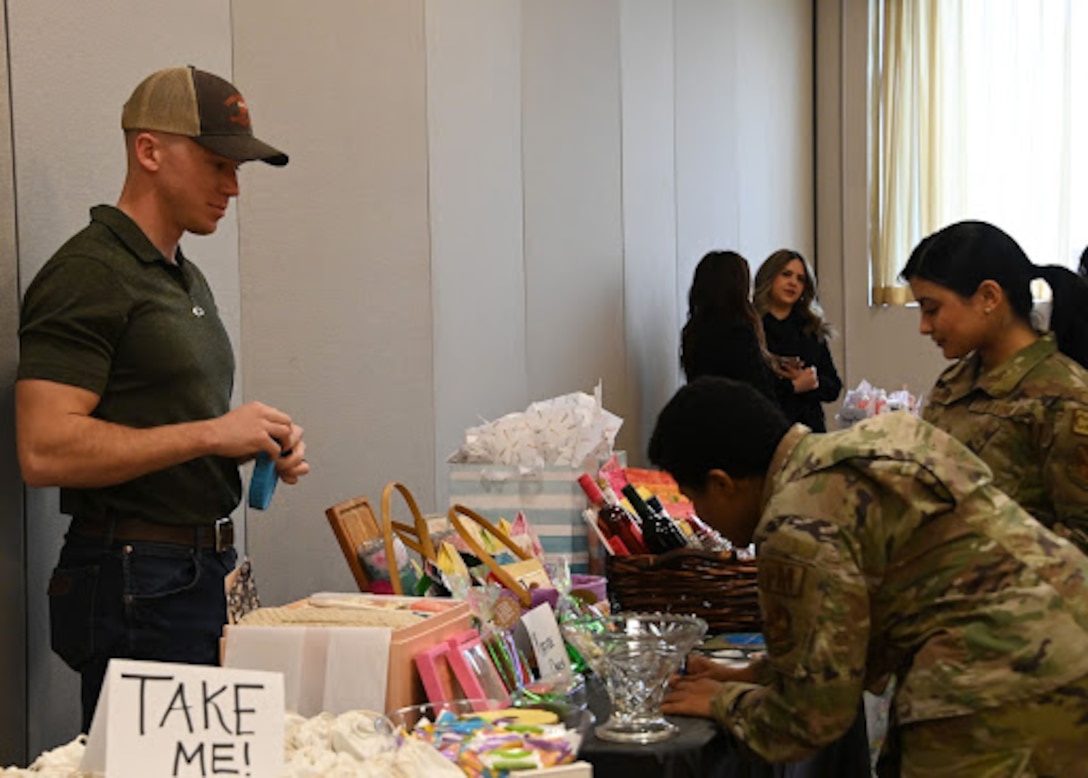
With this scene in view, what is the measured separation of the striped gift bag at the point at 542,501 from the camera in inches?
117

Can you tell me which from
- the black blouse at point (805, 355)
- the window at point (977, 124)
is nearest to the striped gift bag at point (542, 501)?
the black blouse at point (805, 355)

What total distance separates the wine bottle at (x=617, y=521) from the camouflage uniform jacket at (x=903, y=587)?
2.93 ft

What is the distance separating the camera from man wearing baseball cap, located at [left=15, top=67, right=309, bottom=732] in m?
2.14

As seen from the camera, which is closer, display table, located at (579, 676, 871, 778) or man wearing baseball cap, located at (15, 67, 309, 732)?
display table, located at (579, 676, 871, 778)

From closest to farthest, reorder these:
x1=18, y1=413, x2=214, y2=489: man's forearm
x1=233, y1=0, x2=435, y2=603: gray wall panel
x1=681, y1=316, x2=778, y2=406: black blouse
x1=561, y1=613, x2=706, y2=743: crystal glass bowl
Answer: x1=561, y1=613, x2=706, y2=743: crystal glass bowl
x1=18, y1=413, x2=214, y2=489: man's forearm
x1=233, y1=0, x2=435, y2=603: gray wall panel
x1=681, y1=316, x2=778, y2=406: black blouse

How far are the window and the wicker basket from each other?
5.99 m

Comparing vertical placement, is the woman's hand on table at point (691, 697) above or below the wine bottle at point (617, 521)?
below

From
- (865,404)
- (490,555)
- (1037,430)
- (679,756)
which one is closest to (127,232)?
(490,555)

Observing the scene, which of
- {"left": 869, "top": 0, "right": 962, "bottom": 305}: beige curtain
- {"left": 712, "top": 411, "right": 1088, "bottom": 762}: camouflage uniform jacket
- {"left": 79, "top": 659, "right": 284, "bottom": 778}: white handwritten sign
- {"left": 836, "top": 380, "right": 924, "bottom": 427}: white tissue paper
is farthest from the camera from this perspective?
{"left": 869, "top": 0, "right": 962, "bottom": 305}: beige curtain

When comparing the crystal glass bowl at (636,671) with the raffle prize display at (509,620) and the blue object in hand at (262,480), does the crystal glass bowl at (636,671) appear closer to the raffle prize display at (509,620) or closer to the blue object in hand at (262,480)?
the raffle prize display at (509,620)

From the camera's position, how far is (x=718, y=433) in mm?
1974

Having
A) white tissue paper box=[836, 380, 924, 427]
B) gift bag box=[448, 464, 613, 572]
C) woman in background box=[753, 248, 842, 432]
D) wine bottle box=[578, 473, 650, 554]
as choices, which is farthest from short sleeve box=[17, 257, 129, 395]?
woman in background box=[753, 248, 842, 432]

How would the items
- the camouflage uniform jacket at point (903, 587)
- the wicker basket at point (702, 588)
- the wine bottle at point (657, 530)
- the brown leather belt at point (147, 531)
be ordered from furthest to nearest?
the wine bottle at point (657, 530) < the wicker basket at point (702, 588) < the brown leather belt at point (147, 531) < the camouflage uniform jacket at point (903, 587)

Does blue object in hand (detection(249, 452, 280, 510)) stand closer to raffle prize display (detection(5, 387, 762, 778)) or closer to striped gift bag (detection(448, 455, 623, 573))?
raffle prize display (detection(5, 387, 762, 778))
